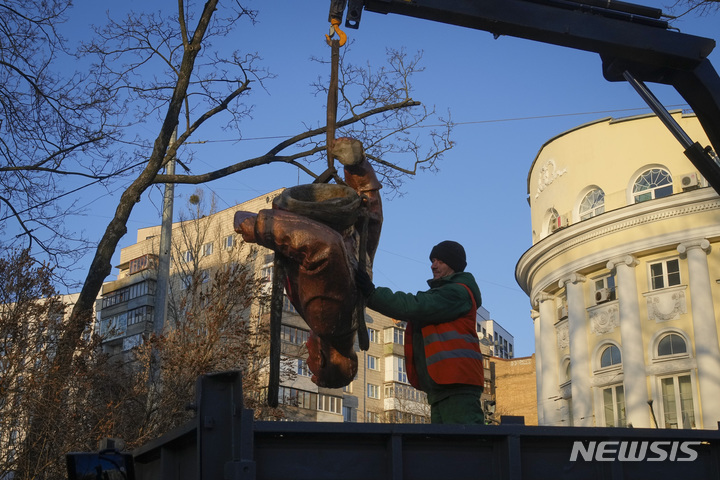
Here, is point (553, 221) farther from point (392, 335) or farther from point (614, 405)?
point (392, 335)

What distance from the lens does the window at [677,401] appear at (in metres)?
34.0

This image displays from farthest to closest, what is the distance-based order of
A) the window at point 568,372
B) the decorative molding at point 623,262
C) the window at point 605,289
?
1. the window at point 568,372
2. the window at point 605,289
3. the decorative molding at point 623,262

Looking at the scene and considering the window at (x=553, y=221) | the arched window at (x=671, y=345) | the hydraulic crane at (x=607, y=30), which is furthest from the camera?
the window at (x=553, y=221)

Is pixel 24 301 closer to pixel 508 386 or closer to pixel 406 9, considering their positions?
pixel 406 9

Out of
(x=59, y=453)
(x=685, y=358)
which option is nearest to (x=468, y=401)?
(x=59, y=453)

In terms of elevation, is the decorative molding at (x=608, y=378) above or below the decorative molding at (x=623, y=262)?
below

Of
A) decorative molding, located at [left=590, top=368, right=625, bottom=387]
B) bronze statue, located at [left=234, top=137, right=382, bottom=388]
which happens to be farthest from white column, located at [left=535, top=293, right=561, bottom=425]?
bronze statue, located at [left=234, top=137, right=382, bottom=388]

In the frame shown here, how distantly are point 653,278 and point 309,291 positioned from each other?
34.5 metres

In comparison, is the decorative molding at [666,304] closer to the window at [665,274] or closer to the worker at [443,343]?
the window at [665,274]

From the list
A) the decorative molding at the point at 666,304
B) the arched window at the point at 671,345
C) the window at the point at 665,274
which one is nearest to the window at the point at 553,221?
the window at the point at 665,274

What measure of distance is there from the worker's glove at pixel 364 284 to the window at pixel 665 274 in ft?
111

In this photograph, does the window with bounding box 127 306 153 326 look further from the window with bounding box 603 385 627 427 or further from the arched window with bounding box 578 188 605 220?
the window with bounding box 603 385 627 427

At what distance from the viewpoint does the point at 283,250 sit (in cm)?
577

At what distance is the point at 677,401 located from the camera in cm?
3478
